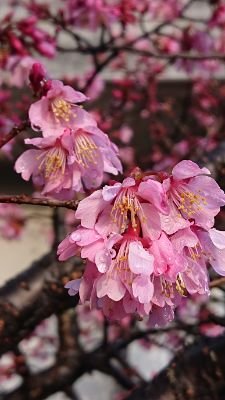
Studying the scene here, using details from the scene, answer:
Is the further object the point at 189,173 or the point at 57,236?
the point at 57,236

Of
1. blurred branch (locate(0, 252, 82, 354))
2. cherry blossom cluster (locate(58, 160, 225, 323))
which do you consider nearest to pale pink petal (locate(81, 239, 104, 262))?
cherry blossom cluster (locate(58, 160, 225, 323))

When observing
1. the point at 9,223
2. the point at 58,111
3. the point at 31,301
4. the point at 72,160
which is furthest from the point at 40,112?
the point at 9,223

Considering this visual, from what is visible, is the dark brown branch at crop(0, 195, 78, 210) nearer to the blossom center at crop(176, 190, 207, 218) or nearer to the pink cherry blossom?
the blossom center at crop(176, 190, 207, 218)

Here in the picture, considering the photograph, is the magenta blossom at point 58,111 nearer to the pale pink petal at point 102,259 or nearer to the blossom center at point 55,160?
the blossom center at point 55,160

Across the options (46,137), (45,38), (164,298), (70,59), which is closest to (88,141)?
(46,137)

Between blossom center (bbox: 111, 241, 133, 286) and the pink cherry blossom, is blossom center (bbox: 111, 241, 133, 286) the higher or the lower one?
the higher one

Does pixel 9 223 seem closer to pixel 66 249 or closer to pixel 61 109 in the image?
pixel 61 109

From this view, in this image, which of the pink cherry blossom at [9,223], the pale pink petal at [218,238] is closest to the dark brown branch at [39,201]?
the pale pink petal at [218,238]

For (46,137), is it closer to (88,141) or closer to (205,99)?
(88,141)
